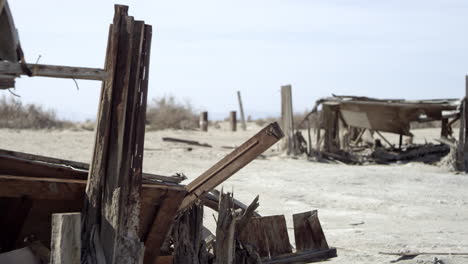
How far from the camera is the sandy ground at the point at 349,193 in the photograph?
991 centimetres

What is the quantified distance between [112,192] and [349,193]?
1011 cm

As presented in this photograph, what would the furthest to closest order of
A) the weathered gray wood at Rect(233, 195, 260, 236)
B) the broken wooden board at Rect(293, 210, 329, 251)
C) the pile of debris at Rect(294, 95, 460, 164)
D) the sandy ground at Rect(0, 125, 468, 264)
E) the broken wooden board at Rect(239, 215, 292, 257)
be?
the pile of debris at Rect(294, 95, 460, 164) → the sandy ground at Rect(0, 125, 468, 264) → the broken wooden board at Rect(293, 210, 329, 251) → the broken wooden board at Rect(239, 215, 292, 257) → the weathered gray wood at Rect(233, 195, 260, 236)

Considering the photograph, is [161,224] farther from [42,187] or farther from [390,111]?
[390,111]

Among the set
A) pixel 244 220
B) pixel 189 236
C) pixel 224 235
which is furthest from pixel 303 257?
pixel 189 236

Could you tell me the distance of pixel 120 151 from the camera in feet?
18.2

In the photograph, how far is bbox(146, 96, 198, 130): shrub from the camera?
31.8 metres

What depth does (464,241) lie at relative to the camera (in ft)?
32.3

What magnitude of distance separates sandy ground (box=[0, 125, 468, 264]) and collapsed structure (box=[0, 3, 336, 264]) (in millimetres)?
2829

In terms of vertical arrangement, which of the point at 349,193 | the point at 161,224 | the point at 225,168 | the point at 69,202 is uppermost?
the point at 225,168

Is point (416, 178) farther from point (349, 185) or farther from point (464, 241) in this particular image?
point (464, 241)

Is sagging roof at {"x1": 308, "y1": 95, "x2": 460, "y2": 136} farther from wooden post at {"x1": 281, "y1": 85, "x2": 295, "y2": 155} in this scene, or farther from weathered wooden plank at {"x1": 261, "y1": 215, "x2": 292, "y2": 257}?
weathered wooden plank at {"x1": 261, "y1": 215, "x2": 292, "y2": 257}

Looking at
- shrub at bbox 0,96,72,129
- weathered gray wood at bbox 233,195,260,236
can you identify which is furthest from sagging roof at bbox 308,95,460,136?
weathered gray wood at bbox 233,195,260,236

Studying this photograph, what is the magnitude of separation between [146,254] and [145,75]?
152 centimetres

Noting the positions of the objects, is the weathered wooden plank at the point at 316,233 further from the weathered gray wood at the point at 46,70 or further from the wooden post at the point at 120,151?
the weathered gray wood at the point at 46,70
